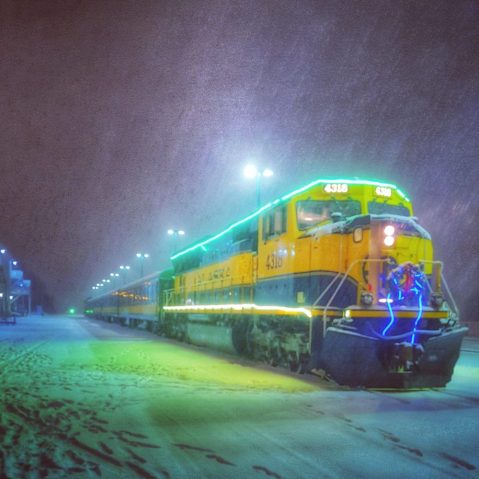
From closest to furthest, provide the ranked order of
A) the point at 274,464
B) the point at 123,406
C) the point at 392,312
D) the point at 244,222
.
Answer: the point at 274,464 → the point at 123,406 → the point at 392,312 → the point at 244,222

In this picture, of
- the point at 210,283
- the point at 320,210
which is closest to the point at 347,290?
the point at 320,210

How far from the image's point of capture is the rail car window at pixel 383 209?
13.6m

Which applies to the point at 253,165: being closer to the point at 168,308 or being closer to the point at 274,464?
the point at 168,308

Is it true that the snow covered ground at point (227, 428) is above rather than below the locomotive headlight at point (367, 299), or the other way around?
below

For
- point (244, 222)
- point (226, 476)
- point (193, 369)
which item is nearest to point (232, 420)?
point (226, 476)

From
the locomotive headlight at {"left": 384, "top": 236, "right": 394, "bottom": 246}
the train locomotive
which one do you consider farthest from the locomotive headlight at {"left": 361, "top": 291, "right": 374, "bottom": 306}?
the locomotive headlight at {"left": 384, "top": 236, "right": 394, "bottom": 246}

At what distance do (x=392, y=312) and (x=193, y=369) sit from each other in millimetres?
5949

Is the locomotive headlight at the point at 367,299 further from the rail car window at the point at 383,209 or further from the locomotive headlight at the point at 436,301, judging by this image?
the rail car window at the point at 383,209

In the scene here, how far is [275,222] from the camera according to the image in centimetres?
1527

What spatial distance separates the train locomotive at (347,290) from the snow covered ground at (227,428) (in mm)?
637

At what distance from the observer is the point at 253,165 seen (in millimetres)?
24156

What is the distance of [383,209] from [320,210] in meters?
1.30

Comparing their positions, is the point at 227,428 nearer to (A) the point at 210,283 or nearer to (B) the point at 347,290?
(B) the point at 347,290

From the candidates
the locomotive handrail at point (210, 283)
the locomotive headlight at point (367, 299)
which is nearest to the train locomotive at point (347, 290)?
the locomotive headlight at point (367, 299)
